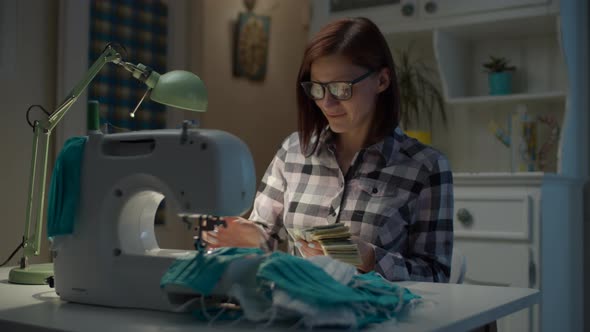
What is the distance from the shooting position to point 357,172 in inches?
74.2

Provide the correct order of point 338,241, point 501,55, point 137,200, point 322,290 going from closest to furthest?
point 322,290 → point 137,200 → point 338,241 → point 501,55

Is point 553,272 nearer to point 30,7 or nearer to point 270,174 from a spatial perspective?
point 270,174

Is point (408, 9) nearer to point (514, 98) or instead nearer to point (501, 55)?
point (501, 55)

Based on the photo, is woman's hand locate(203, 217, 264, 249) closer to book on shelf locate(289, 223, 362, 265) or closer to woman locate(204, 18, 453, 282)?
woman locate(204, 18, 453, 282)

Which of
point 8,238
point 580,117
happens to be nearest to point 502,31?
point 580,117

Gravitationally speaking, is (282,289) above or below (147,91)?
below

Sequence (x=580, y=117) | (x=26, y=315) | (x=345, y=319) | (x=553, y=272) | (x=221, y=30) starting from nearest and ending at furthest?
(x=345, y=319), (x=26, y=315), (x=553, y=272), (x=580, y=117), (x=221, y=30)

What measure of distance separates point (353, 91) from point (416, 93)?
1550mm

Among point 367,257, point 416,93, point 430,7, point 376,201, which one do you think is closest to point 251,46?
point 416,93

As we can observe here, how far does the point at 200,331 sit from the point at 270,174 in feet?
3.62

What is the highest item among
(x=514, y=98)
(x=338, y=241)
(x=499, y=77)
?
(x=499, y=77)

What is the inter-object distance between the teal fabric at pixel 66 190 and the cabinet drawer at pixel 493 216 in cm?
187

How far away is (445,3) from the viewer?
305 cm

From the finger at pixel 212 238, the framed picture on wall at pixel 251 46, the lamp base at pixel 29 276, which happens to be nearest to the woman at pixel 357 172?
the finger at pixel 212 238
